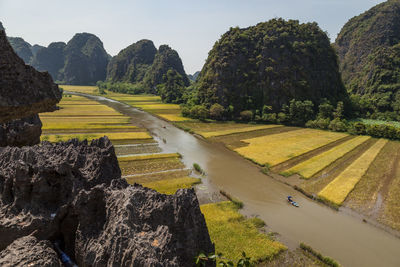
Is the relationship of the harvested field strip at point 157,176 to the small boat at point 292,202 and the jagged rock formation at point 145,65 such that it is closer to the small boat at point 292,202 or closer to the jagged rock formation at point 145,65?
the small boat at point 292,202

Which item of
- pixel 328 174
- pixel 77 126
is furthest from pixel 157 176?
pixel 77 126

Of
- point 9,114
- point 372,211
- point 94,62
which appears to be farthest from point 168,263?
point 94,62

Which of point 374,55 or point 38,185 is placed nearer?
point 38,185

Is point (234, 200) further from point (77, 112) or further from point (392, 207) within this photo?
point (77, 112)

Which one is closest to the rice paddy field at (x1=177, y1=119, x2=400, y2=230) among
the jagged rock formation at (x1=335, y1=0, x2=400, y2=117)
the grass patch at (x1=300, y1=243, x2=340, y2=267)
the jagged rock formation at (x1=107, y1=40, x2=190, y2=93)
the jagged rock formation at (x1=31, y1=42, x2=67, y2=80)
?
the grass patch at (x1=300, y1=243, x2=340, y2=267)

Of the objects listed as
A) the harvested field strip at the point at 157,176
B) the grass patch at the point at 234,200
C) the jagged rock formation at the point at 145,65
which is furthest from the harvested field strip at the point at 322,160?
the jagged rock formation at the point at 145,65

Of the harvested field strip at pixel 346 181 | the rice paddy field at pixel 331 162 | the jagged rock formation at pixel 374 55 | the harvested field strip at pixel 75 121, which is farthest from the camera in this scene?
the jagged rock formation at pixel 374 55

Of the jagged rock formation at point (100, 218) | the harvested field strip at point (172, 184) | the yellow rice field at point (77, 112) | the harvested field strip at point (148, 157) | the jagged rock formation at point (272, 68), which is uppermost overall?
the jagged rock formation at point (272, 68)
